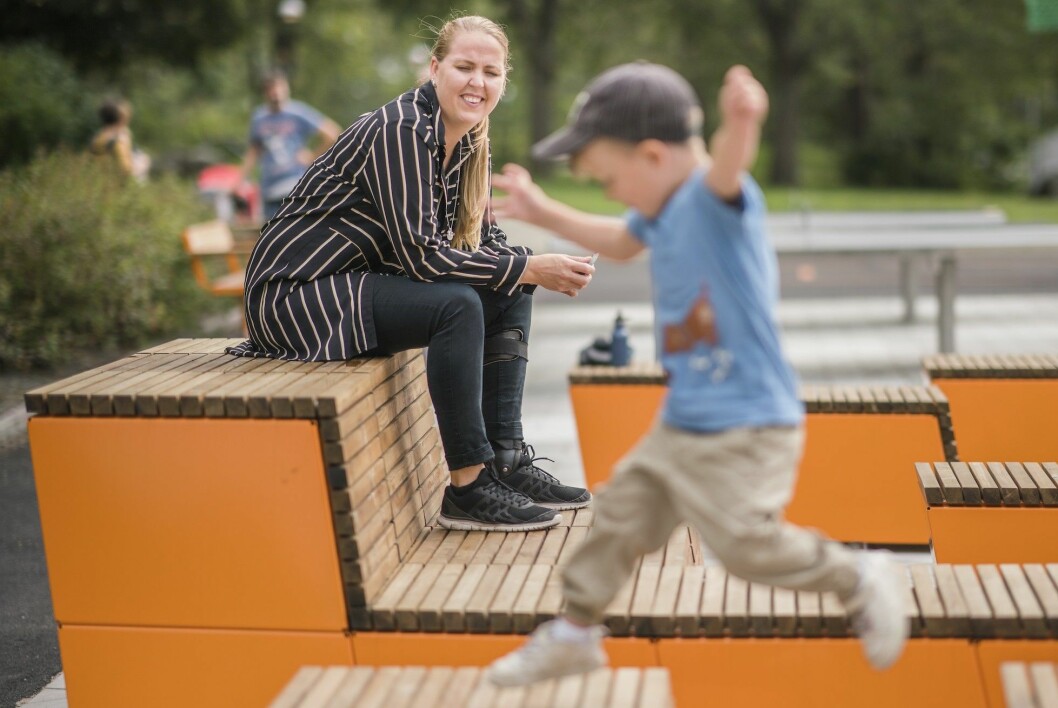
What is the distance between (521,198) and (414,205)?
902 mm

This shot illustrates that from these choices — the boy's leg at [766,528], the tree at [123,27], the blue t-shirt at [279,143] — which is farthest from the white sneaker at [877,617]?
the tree at [123,27]

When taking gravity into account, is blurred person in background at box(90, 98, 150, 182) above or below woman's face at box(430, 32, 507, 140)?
above

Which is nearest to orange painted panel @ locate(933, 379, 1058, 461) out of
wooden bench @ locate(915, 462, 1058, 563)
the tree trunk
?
wooden bench @ locate(915, 462, 1058, 563)

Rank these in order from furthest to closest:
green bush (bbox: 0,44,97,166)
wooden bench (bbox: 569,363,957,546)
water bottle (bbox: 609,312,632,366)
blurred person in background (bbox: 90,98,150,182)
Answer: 1. green bush (bbox: 0,44,97,166)
2. blurred person in background (bbox: 90,98,150,182)
3. water bottle (bbox: 609,312,632,366)
4. wooden bench (bbox: 569,363,957,546)

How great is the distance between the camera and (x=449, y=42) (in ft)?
12.3

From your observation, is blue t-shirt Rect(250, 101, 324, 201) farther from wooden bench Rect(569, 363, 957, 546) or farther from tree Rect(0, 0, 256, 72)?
tree Rect(0, 0, 256, 72)

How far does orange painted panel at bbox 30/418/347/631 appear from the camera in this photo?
121 inches

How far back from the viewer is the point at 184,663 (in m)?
3.20

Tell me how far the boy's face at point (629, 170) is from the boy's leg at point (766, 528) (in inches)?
19.0

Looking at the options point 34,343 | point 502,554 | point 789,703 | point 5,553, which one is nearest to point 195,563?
point 502,554

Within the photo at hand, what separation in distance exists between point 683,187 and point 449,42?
151cm

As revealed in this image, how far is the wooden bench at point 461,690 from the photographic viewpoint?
8.46 feet

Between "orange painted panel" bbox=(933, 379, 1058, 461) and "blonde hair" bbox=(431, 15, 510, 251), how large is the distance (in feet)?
8.28

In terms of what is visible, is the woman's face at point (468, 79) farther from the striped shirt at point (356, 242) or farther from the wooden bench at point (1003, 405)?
the wooden bench at point (1003, 405)
